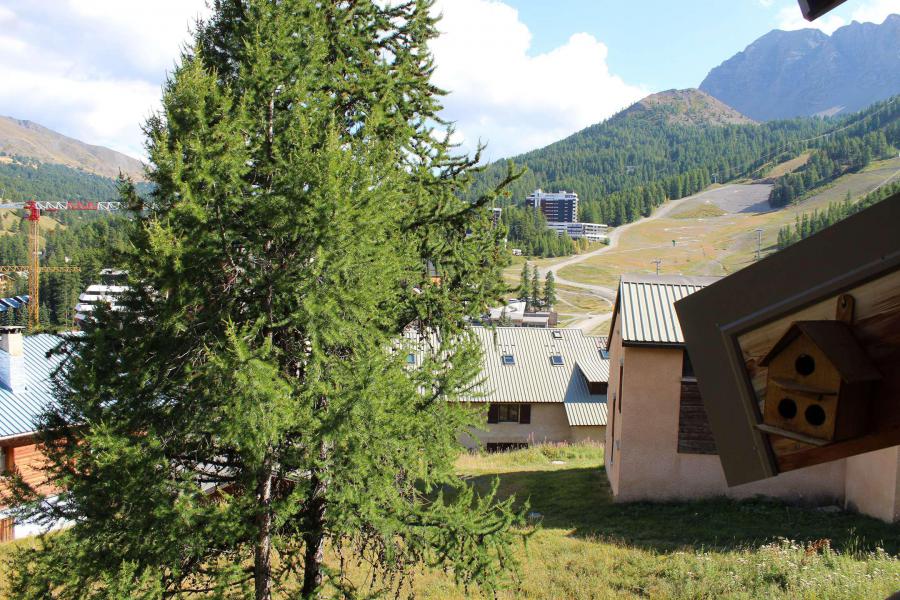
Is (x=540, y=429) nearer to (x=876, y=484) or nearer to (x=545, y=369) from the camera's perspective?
(x=545, y=369)

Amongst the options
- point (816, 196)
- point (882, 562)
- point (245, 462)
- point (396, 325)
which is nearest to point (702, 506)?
point (882, 562)

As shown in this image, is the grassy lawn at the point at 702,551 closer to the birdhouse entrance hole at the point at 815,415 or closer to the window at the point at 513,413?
the birdhouse entrance hole at the point at 815,415

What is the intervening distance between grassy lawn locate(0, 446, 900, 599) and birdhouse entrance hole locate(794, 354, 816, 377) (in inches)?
287

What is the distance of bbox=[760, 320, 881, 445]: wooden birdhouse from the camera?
4.64 feet

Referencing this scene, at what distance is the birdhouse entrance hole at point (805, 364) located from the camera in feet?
4.98

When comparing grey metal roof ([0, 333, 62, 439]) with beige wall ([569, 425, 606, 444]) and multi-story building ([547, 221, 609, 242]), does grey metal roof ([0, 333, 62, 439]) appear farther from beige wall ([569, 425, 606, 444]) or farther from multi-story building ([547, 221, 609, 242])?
multi-story building ([547, 221, 609, 242])

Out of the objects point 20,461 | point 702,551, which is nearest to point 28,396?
point 20,461

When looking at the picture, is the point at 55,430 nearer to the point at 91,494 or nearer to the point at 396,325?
the point at 91,494

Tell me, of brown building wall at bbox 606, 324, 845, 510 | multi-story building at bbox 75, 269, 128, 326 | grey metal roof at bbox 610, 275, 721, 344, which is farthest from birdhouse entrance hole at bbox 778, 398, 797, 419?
brown building wall at bbox 606, 324, 845, 510

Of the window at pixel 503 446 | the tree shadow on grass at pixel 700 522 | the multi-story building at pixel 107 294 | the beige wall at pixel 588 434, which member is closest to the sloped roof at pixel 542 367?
the beige wall at pixel 588 434

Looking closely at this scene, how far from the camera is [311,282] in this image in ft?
23.1

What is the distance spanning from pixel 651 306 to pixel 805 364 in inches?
723

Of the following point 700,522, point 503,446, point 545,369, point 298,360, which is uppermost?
point 298,360

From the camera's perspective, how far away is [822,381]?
1473 mm
